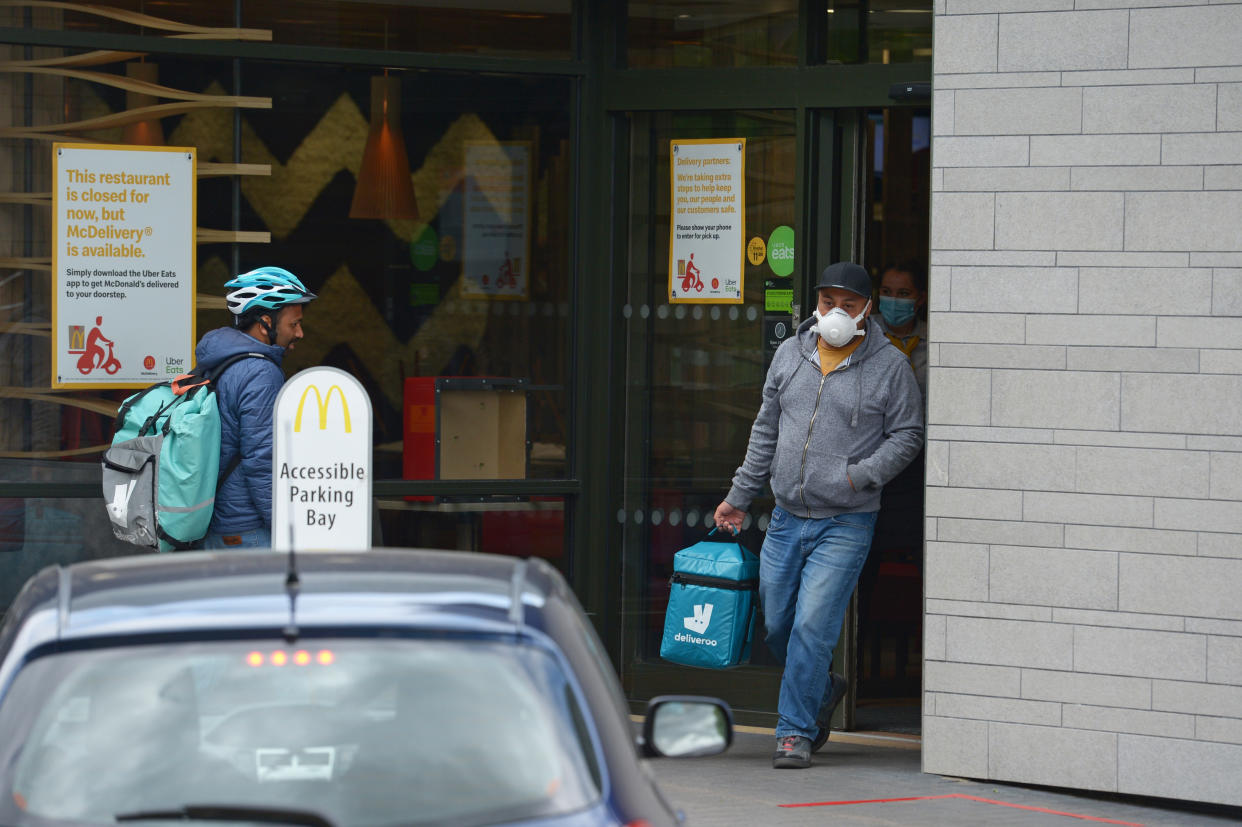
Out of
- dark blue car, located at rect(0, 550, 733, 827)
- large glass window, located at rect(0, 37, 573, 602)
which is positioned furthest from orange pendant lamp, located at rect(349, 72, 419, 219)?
dark blue car, located at rect(0, 550, 733, 827)

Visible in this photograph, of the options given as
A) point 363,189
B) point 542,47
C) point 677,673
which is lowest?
point 677,673

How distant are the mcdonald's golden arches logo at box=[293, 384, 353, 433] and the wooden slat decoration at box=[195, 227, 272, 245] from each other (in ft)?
6.76

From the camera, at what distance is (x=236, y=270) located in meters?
7.85

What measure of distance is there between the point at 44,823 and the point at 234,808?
0.29 metres

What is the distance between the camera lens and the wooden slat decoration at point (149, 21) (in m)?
7.63

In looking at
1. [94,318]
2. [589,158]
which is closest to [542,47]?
[589,158]

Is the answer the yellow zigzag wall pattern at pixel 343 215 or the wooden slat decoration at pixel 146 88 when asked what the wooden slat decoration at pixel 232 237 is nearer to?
the yellow zigzag wall pattern at pixel 343 215

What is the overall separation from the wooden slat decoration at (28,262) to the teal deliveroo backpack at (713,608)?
2973 mm

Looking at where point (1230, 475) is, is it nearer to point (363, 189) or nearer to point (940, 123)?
point (940, 123)

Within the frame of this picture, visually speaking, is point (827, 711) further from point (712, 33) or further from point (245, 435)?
point (712, 33)

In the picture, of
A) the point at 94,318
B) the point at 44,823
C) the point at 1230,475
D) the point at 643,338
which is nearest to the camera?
the point at 44,823

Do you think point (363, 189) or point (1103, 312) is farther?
point (363, 189)

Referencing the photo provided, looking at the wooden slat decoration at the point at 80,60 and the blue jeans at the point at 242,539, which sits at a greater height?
the wooden slat decoration at the point at 80,60

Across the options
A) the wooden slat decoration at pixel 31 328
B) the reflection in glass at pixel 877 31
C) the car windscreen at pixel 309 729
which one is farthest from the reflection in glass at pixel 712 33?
the car windscreen at pixel 309 729
